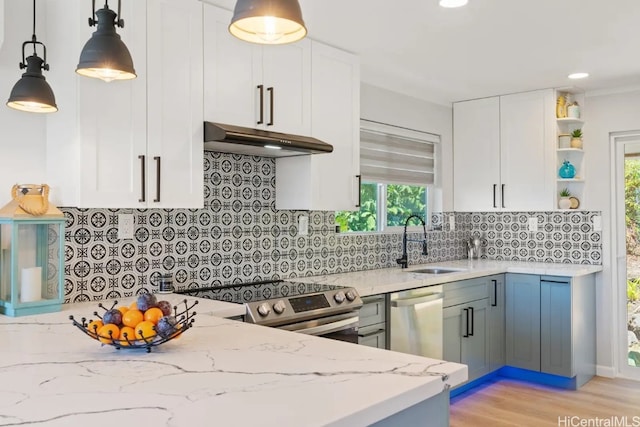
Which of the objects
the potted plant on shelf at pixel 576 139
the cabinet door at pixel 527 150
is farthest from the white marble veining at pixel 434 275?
the potted plant on shelf at pixel 576 139

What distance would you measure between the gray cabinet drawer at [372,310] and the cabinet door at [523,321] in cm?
158

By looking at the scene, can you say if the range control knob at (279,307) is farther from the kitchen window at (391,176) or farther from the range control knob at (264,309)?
the kitchen window at (391,176)

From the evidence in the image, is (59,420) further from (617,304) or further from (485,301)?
(617,304)

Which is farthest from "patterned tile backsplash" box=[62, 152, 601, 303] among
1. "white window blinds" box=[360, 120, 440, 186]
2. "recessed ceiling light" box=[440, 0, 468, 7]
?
"recessed ceiling light" box=[440, 0, 468, 7]

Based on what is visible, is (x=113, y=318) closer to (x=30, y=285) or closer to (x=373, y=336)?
(x=30, y=285)

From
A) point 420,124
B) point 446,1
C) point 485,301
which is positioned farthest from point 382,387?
point 420,124

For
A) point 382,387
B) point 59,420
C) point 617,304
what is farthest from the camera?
point 617,304

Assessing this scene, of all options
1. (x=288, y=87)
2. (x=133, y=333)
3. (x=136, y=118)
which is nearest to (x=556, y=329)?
(x=288, y=87)

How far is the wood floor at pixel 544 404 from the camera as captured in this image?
3.52 m

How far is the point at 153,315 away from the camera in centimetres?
164

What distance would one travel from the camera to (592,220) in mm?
4570

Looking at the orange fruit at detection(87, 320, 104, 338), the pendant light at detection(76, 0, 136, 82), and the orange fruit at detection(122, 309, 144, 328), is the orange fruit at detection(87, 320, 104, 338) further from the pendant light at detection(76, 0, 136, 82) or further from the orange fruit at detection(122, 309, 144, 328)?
the pendant light at detection(76, 0, 136, 82)

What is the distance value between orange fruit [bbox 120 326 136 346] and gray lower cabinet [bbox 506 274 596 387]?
3.50 meters

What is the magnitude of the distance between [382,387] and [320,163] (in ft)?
6.88
